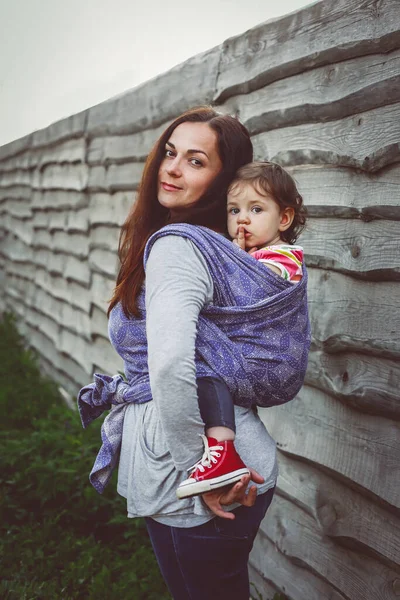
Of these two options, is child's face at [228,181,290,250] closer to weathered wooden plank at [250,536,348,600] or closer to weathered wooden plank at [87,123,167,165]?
weathered wooden plank at [250,536,348,600]

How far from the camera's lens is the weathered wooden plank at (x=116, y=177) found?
15.0 feet

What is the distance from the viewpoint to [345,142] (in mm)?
2355

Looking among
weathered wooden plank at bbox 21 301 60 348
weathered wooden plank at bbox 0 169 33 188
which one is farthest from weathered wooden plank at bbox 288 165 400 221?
weathered wooden plank at bbox 0 169 33 188

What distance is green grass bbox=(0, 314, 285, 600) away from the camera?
3174 mm

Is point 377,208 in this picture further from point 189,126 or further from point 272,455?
point 272,455

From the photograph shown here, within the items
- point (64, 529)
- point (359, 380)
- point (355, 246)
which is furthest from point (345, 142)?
point (64, 529)

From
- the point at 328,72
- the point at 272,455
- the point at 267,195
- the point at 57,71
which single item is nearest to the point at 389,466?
the point at 272,455

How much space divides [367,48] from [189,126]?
0.70 m

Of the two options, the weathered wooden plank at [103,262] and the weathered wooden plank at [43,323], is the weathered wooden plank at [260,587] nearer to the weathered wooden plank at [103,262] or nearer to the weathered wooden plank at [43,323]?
the weathered wooden plank at [103,262]

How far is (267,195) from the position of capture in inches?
72.6

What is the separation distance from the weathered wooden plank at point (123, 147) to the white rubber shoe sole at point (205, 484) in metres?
2.89

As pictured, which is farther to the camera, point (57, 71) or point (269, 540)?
point (57, 71)

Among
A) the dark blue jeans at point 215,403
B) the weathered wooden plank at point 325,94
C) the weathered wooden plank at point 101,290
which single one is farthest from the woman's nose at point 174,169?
the weathered wooden plank at point 101,290

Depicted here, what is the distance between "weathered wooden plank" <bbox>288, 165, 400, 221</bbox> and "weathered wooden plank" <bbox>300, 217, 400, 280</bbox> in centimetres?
3
